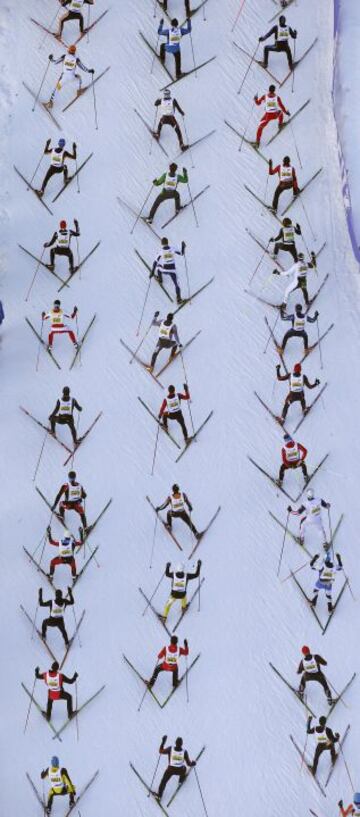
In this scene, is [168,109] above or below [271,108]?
above

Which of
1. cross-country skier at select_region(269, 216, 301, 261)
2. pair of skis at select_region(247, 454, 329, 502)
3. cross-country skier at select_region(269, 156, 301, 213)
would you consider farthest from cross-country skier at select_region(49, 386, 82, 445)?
cross-country skier at select_region(269, 156, 301, 213)

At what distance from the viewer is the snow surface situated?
5059 centimetres

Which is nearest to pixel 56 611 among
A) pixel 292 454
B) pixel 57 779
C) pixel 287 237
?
pixel 57 779

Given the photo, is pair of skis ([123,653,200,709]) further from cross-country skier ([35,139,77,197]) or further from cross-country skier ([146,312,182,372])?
cross-country skier ([35,139,77,197])

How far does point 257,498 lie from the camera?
1889 inches

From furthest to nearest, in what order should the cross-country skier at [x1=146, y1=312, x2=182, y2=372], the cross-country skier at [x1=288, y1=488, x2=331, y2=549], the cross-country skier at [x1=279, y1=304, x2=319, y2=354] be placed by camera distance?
the cross-country skier at [x1=279, y1=304, x2=319, y2=354] < the cross-country skier at [x1=146, y1=312, x2=182, y2=372] < the cross-country skier at [x1=288, y1=488, x2=331, y2=549]

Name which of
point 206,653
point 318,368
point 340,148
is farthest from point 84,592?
point 340,148

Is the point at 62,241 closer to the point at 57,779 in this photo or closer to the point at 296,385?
the point at 296,385

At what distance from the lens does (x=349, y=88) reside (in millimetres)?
51594

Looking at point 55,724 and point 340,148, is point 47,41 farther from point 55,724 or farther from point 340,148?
point 55,724

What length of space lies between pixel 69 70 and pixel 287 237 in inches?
184

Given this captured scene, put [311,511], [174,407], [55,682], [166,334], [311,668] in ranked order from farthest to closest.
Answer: [166,334], [174,407], [311,511], [311,668], [55,682]

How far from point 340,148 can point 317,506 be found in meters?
7.07

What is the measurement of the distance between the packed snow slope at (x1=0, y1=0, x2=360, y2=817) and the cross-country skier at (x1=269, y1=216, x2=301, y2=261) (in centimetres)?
57
